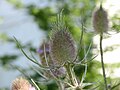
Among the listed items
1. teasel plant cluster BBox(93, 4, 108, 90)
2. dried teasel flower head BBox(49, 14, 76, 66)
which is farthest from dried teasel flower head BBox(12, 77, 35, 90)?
teasel plant cluster BBox(93, 4, 108, 90)

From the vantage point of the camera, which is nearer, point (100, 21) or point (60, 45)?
point (60, 45)

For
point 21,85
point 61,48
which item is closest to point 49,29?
point 61,48

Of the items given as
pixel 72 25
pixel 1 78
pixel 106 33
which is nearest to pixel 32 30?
pixel 1 78

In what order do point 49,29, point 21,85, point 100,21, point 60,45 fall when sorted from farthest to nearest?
point 49,29
point 100,21
point 60,45
point 21,85

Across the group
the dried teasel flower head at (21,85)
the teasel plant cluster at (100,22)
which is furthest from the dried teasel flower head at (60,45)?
the teasel plant cluster at (100,22)

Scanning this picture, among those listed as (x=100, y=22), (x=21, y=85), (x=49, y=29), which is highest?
(x=49, y=29)

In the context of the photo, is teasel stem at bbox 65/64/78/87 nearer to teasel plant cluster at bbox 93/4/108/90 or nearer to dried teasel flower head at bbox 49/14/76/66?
dried teasel flower head at bbox 49/14/76/66

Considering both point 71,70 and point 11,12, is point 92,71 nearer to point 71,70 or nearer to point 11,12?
point 71,70

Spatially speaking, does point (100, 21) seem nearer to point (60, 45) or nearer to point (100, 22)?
point (100, 22)
